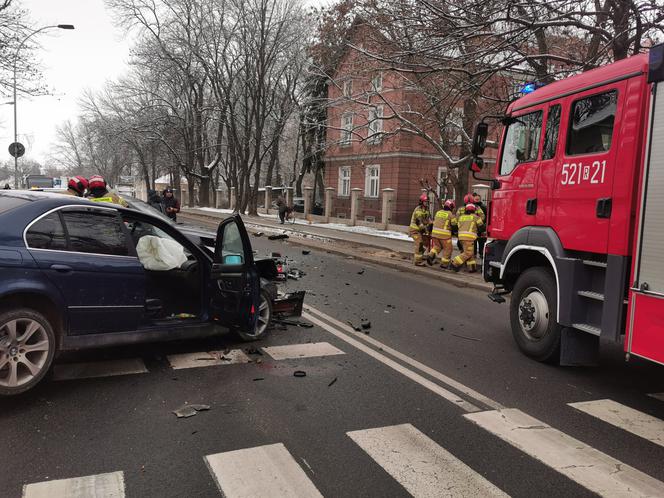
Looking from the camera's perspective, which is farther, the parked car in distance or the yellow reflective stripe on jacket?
the yellow reflective stripe on jacket

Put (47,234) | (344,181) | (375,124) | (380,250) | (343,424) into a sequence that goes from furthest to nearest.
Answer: (344,181)
(375,124)
(380,250)
(47,234)
(343,424)

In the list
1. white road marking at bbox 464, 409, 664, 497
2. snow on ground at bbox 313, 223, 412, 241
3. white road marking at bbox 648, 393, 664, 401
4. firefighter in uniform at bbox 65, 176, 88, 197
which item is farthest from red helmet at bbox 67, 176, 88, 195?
snow on ground at bbox 313, 223, 412, 241

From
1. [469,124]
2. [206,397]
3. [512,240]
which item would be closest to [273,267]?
[206,397]

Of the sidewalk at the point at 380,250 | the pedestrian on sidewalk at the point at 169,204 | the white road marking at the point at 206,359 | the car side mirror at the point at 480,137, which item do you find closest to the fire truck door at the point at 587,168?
the car side mirror at the point at 480,137

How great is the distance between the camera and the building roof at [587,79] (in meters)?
4.46

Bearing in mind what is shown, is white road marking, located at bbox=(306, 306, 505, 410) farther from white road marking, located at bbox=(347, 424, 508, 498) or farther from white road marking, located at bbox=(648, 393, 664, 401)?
white road marking, located at bbox=(648, 393, 664, 401)

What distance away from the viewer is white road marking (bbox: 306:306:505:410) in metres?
4.43

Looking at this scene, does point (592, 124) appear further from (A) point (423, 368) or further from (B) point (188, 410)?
(B) point (188, 410)

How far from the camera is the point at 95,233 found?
15.2 ft

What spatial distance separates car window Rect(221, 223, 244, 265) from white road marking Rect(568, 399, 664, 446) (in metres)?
3.29

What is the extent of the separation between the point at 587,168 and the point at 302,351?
3.36 m

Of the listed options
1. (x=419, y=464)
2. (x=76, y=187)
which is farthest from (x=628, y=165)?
(x=76, y=187)

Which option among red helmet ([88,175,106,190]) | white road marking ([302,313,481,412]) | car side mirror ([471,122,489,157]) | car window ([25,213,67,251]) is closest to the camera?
car window ([25,213,67,251])

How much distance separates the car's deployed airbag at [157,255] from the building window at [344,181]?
31.0 m
